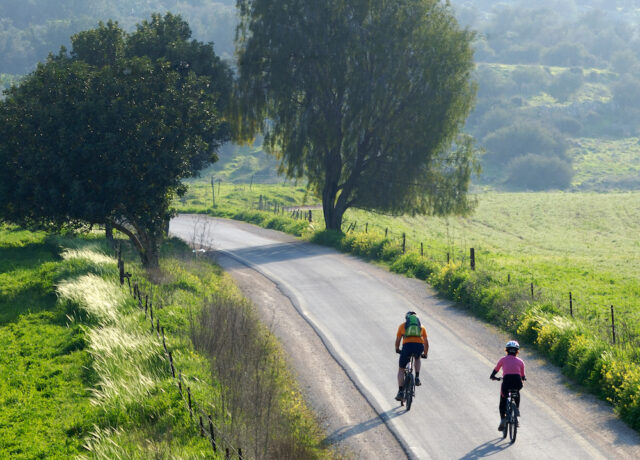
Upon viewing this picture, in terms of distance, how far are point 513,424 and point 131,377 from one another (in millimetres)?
6643

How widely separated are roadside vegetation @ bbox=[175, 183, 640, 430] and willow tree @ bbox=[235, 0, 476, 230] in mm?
3117

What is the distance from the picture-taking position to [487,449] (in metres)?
10.6

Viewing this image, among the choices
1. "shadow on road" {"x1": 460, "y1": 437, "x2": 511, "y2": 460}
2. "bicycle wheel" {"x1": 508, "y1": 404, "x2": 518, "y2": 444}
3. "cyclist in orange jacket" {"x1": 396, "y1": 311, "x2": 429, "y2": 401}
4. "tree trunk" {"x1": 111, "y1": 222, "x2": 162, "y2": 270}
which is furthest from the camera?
"tree trunk" {"x1": 111, "y1": 222, "x2": 162, "y2": 270}

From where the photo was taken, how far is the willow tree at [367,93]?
32188 mm

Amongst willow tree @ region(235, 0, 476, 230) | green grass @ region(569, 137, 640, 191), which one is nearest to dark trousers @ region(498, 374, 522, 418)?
willow tree @ region(235, 0, 476, 230)

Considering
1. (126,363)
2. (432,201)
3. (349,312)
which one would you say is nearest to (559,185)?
(432,201)

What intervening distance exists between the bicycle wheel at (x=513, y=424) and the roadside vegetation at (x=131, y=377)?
3.20 meters

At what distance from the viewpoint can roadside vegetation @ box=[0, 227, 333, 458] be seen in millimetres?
9500

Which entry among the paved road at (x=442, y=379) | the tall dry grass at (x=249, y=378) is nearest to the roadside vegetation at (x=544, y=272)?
the paved road at (x=442, y=379)

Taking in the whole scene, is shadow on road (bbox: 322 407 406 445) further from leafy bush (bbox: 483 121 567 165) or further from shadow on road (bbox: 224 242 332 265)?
leafy bush (bbox: 483 121 567 165)

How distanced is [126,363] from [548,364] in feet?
29.9

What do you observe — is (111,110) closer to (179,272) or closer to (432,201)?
(179,272)

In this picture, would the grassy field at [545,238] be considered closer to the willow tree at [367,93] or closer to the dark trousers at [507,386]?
the willow tree at [367,93]

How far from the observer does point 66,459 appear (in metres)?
9.21
